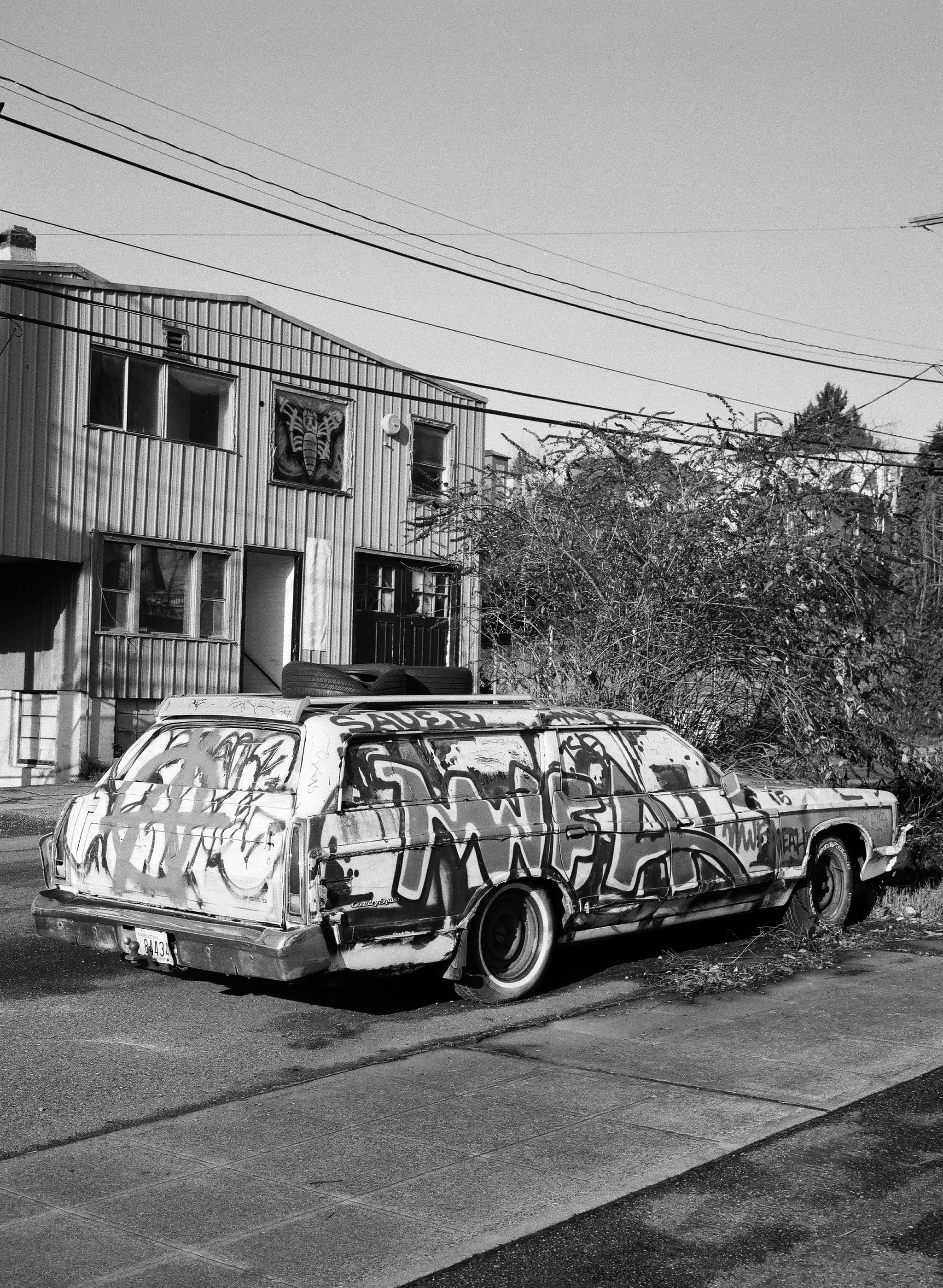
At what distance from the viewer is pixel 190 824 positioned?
23.2ft

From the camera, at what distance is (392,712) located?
24.2ft

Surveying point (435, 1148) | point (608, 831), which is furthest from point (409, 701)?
point (435, 1148)

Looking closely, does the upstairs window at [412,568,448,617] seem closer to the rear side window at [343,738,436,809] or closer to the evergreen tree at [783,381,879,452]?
the evergreen tree at [783,381,879,452]

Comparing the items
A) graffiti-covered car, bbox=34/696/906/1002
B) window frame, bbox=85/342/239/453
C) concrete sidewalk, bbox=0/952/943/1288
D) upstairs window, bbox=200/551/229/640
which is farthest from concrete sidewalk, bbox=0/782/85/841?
concrete sidewalk, bbox=0/952/943/1288

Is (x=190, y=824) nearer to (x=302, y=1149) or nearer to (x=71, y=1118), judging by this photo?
(x=71, y=1118)

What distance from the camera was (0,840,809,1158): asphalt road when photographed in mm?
5898

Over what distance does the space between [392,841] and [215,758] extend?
1100 millimetres

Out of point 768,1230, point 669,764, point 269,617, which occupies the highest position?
point 269,617

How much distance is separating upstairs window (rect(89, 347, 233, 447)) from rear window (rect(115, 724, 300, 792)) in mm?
15170

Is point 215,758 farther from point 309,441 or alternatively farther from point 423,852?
point 309,441

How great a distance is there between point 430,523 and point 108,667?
359 inches

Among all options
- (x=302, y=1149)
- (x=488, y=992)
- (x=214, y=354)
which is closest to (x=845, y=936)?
(x=488, y=992)

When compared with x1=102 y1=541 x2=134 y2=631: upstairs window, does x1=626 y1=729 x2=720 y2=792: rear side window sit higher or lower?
lower

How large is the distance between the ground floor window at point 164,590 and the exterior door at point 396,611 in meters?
2.93
